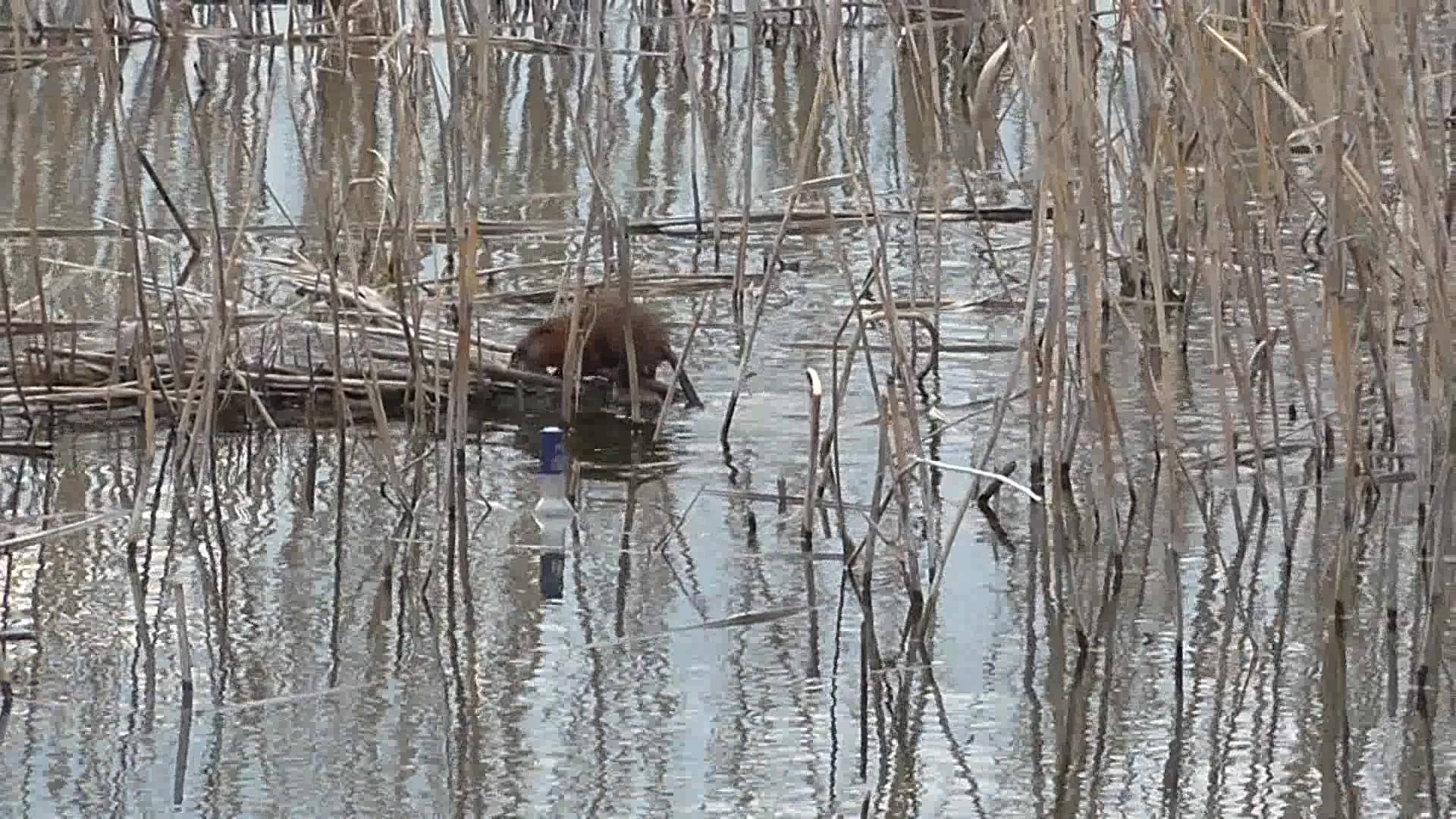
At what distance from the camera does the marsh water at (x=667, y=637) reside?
2.83m

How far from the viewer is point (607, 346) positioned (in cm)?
446

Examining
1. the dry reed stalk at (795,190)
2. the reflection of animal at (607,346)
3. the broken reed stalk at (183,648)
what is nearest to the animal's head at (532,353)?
the reflection of animal at (607,346)

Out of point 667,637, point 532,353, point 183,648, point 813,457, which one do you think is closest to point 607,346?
point 532,353

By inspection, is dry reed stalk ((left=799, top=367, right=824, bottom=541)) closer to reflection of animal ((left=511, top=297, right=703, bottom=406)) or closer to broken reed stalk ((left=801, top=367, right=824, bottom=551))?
broken reed stalk ((left=801, top=367, right=824, bottom=551))

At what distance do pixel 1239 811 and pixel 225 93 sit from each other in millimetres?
5816

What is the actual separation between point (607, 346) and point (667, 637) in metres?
1.21

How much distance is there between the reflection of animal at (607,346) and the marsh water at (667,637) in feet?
0.43

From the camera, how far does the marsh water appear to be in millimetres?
2826

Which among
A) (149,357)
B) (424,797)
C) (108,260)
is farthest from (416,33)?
(108,260)

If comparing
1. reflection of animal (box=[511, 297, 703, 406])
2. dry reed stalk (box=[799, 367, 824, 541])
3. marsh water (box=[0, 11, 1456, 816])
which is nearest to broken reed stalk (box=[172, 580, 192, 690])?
marsh water (box=[0, 11, 1456, 816])

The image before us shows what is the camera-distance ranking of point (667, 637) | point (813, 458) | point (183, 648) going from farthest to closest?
point (813, 458)
point (667, 637)
point (183, 648)

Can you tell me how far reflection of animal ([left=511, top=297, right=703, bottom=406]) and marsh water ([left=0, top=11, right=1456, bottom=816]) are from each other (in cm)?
13

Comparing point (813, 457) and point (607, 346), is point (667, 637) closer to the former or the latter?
point (813, 457)

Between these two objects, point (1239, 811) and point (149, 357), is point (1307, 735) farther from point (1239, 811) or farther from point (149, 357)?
point (149, 357)
